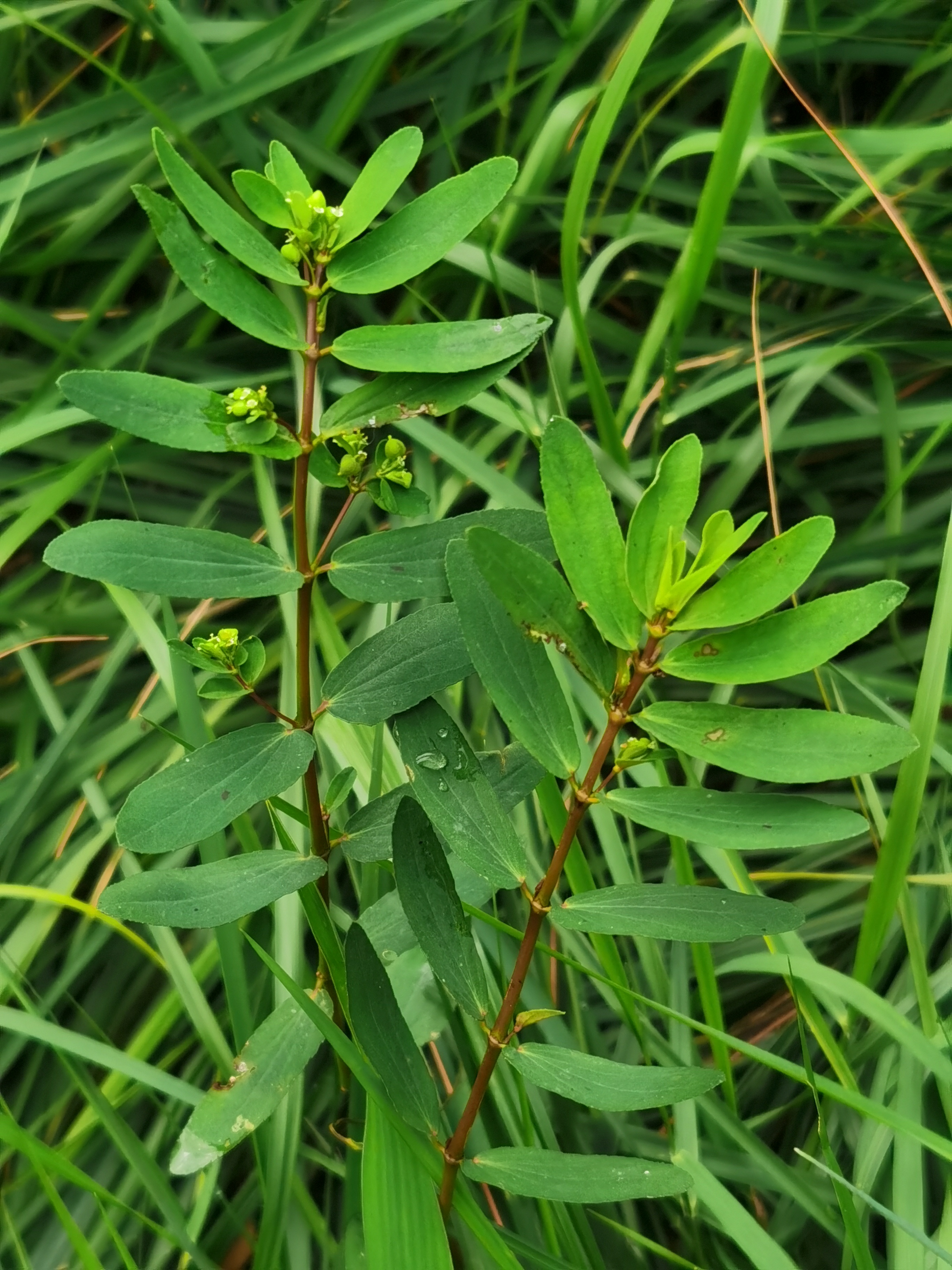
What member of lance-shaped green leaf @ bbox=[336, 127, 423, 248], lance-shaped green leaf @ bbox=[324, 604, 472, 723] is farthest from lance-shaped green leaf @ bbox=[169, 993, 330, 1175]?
lance-shaped green leaf @ bbox=[336, 127, 423, 248]

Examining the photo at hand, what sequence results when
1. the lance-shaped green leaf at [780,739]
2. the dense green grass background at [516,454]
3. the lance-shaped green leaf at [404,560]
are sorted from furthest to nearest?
the dense green grass background at [516,454]
the lance-shaped green leaf at [404,560]
the lance-shaped green leaf at [780,739]

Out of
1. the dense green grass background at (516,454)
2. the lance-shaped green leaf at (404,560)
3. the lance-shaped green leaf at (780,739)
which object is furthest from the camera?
the dense green grass background at (516,454)

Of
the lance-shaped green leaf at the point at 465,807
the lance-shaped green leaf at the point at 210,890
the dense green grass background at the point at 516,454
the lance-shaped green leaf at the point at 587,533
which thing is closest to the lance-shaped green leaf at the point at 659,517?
the lance-shaped green leaf at the point at 587,533

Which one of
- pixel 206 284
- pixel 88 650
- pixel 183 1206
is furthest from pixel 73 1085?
pixel 206 284

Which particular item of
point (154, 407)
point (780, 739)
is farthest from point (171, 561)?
point (780, 739)

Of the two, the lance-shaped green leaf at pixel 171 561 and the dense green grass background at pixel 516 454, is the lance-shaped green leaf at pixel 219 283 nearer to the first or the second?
the lance-shaped green leaf at pixel 171 561

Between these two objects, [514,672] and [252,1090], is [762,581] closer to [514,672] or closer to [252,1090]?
[514,672]
